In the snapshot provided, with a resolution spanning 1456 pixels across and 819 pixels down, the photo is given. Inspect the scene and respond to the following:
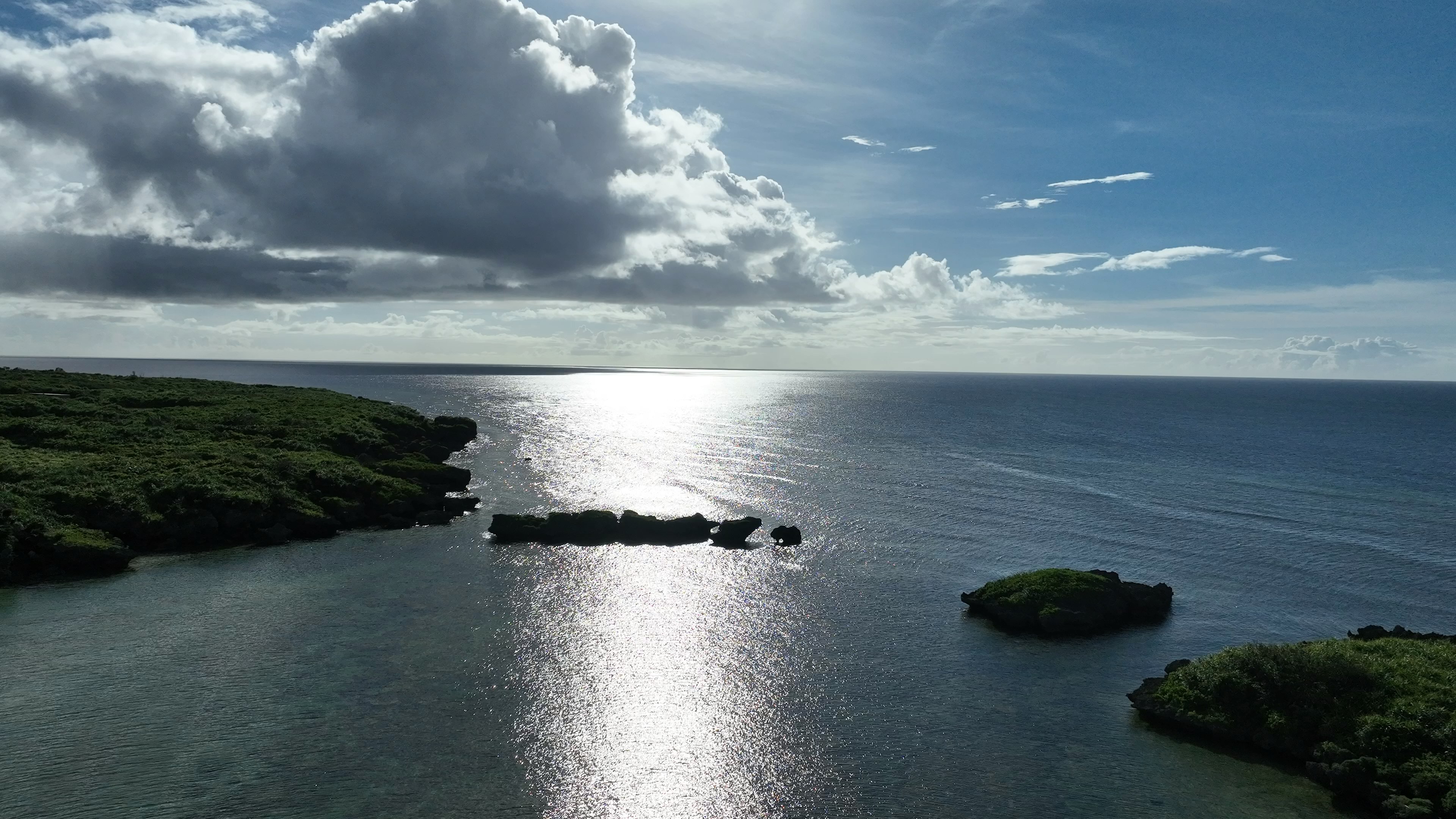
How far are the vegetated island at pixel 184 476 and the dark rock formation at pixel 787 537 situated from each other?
1364 inches

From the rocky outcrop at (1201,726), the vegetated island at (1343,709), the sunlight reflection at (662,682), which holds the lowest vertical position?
the sunlight reflection at (662,682)

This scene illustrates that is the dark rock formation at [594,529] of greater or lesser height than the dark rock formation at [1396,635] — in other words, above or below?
below

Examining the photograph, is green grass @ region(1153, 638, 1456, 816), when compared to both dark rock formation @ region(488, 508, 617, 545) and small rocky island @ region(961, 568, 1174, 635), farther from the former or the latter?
dark rock formation @ region(488, 508, 617, 545)

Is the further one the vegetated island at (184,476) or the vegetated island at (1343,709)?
the vegetated island at (184,476)

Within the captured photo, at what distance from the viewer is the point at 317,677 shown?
137 ft

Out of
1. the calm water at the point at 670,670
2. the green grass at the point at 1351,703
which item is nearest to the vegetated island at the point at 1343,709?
the green grass at the point at 1351,703

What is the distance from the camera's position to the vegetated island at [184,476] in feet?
200

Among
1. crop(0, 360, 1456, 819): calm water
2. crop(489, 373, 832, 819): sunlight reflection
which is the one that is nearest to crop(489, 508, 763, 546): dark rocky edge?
crop(489, 373, 832, 819): sunlight reflection

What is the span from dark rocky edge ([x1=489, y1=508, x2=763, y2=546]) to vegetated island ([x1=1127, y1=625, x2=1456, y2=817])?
43.5m

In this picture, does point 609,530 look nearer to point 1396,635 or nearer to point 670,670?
point 670,670

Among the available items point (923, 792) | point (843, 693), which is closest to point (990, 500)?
point (843, 693)

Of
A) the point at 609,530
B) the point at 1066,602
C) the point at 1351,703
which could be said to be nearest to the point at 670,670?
the point at 1066,602

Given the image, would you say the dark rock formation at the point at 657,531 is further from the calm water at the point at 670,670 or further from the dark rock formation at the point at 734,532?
the calm water at the point at 670,670

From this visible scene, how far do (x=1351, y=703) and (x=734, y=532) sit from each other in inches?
2011
